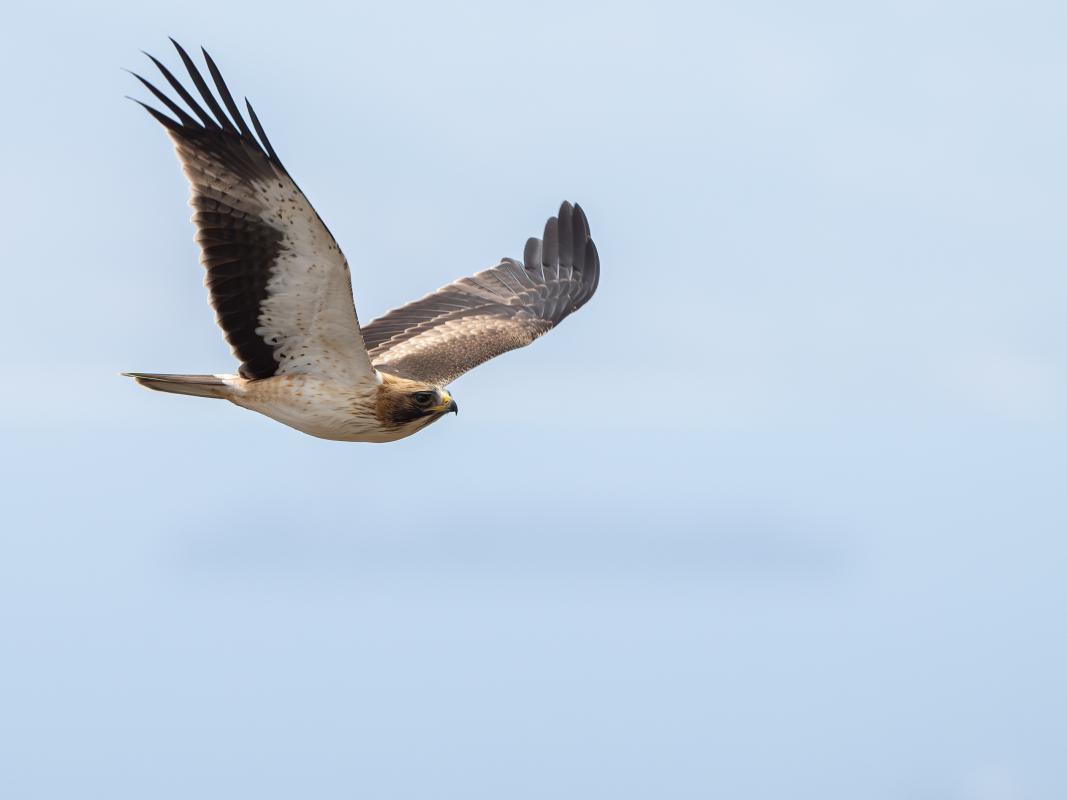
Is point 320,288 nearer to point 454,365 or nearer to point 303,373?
point 303,373

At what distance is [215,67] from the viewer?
37.6 ft

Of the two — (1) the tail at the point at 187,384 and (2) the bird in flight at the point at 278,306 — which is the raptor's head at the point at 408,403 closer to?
(2) the bird in flight at the point at 278,306

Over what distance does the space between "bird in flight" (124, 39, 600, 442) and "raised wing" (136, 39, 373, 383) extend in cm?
1

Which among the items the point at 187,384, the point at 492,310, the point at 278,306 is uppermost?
the point at 492,310

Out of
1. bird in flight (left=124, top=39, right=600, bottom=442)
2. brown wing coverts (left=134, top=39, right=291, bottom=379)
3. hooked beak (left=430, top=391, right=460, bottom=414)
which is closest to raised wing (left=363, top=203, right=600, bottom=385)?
bird in flight (left=124, top=39, right=600, bottom=442)

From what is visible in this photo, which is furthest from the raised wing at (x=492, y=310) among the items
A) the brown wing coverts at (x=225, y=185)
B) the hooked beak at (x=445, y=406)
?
the brown wing coverts at (x=225, y=185)

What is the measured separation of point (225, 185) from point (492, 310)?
671 cm

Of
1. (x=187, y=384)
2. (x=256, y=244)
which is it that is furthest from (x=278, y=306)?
(x=187, y=384)

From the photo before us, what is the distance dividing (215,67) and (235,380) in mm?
3112

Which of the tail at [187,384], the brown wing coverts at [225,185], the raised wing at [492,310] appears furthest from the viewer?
the raised wing at [492,310]

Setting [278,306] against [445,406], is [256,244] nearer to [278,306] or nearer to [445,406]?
[278,306]

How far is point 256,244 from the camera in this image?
12.3m

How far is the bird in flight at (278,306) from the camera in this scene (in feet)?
39.2

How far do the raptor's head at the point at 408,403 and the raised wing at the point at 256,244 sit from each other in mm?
413
